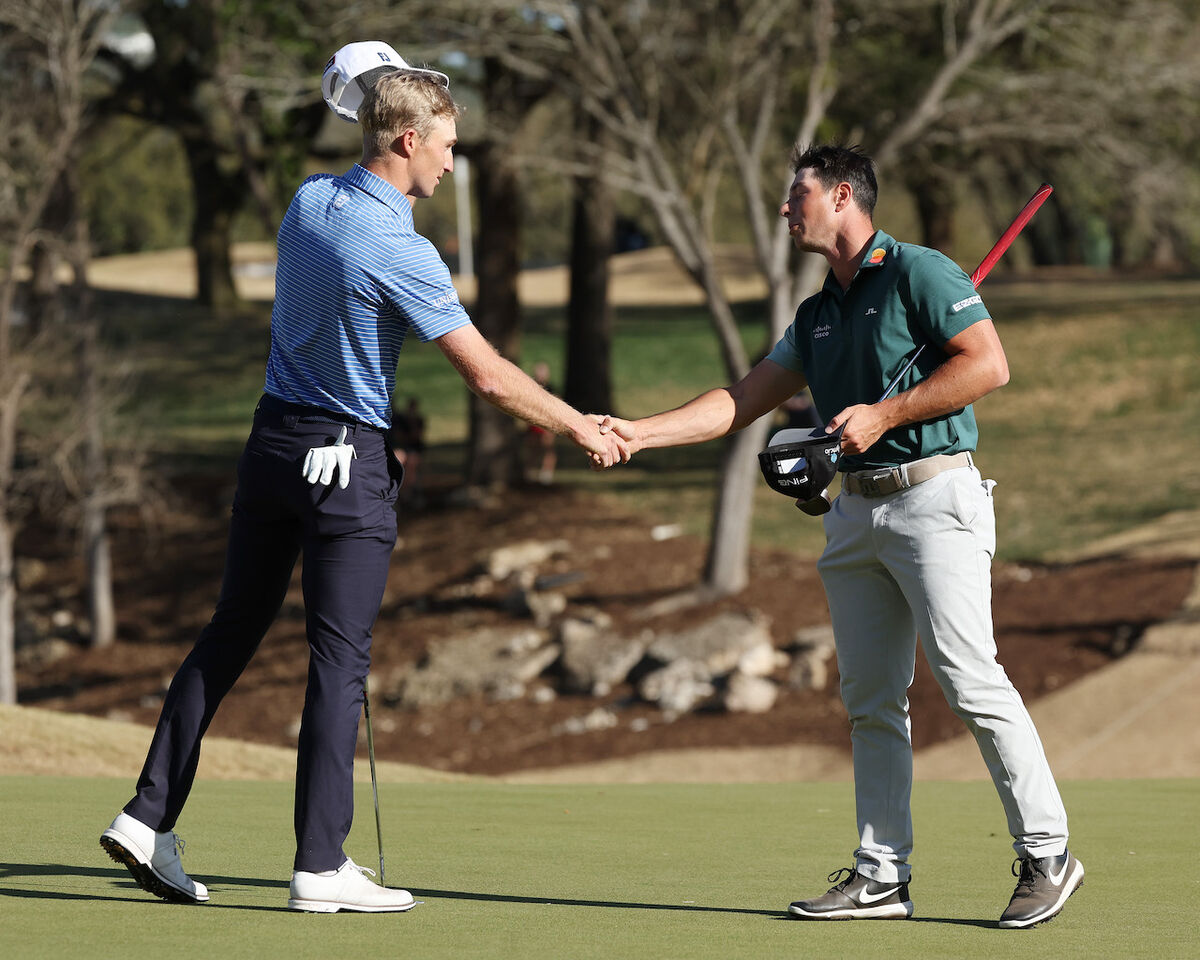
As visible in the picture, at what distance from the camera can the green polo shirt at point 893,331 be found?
185 inches

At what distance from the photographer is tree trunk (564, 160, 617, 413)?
2612 cm

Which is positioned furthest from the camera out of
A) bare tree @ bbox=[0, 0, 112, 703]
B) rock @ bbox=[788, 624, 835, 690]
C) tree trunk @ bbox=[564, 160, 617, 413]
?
tree trunk @ bbox=[564, 160, 617, 413]

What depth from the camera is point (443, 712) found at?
1814cm

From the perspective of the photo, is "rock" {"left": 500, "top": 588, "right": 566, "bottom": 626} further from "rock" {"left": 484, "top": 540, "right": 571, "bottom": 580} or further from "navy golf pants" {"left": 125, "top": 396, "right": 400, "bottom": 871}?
"navy golf pants" {"left": 125, "top": 396, "right": 400, "bottom": 871}

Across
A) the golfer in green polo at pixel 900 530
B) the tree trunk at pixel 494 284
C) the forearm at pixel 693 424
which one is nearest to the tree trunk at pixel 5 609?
the tree trunk at pixel 494 284

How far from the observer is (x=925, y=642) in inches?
186

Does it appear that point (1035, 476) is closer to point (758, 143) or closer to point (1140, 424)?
point (1140, 424)

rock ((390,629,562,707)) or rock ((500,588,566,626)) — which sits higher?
rock ((500,588,566,626))

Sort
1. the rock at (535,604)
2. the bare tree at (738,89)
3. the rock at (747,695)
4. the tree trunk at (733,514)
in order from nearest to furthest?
the rock at (747,695), the bare tree at (738,89), the tree trunk at (733,514), the rock at (535,604)

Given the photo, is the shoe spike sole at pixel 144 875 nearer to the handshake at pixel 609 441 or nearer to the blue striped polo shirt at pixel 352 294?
the blue striped polo shirt at pixel 352 294

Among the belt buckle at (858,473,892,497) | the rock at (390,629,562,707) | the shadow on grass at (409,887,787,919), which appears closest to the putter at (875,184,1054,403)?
the belt buckle at (858,473,892,497)

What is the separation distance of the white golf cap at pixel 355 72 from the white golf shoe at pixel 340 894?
84.0 inches

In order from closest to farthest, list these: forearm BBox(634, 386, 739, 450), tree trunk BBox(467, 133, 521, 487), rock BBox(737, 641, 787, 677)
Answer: forearm BBox(634, 386, 739, 450)
rock BBox(737, 641, 787, 677)
tree trunk BBox(467, 133, 521, 487)

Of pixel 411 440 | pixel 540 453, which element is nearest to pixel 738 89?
pixel 411 440
